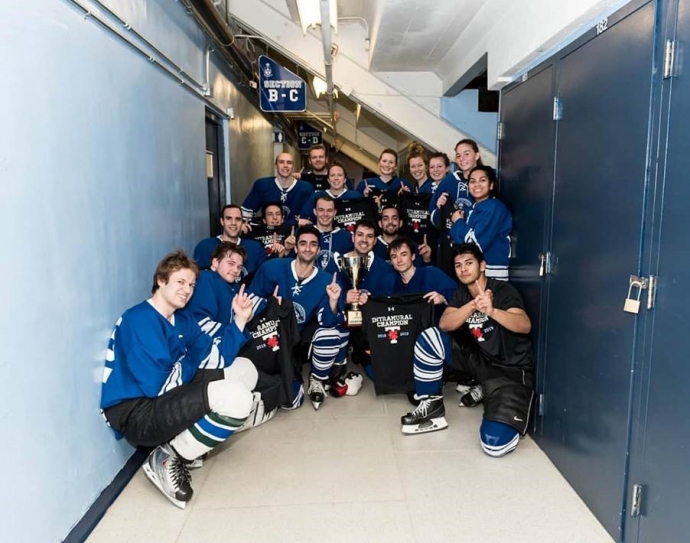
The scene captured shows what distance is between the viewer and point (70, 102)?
204 cm

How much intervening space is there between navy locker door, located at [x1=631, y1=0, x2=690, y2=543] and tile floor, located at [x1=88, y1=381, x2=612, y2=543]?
45cm

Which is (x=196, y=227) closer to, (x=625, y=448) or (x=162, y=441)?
(x=162, y=441)

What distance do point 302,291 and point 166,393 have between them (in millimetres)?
1413

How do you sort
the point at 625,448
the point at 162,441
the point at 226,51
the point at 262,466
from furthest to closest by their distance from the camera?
the point at 226,51, the point at 262,466, the point at 162,441, the point at 625,448

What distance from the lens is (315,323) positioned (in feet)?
12.0

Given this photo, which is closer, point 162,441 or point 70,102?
point 70,102

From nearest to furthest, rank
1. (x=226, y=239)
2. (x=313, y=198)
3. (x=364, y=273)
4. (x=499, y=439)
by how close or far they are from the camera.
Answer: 1. (x=499, y=439)
2. (x=364, y=273)
3. (x=226, y=239)
4. (x=313, y=198)

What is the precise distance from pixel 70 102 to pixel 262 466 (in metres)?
1.94

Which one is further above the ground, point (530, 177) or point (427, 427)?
point (530, 177)

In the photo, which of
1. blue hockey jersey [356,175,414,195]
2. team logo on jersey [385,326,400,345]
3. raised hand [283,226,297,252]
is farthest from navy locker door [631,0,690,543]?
blue hockey jersey [356,175,414,195]

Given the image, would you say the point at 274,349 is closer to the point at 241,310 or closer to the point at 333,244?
the point at 241,310

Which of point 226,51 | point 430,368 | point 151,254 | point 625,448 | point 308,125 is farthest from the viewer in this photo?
point 308,125

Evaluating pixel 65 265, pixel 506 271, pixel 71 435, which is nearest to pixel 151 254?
pixel 65 265

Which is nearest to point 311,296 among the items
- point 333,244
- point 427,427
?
point 333,244
